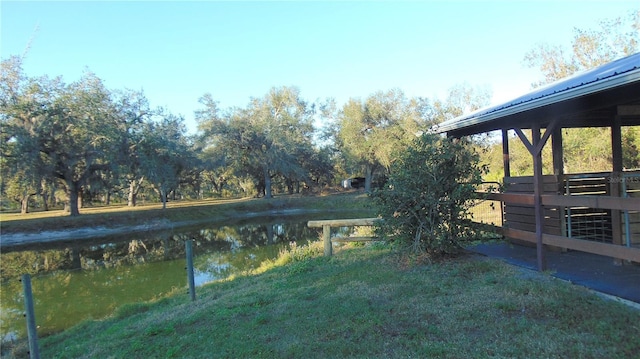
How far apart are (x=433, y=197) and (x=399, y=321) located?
2461mm

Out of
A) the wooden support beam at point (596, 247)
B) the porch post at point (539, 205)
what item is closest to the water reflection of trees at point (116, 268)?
the porch post at point (539, 205)

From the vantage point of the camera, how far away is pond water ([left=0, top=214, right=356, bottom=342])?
9.08 meters

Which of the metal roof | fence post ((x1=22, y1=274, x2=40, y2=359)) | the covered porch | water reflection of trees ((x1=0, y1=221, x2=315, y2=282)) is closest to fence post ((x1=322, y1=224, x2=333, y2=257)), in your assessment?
the covered porch

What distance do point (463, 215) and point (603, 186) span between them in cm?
294

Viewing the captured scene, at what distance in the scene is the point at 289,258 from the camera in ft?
30.5

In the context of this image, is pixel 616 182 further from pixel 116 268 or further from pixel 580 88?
pixel 116 268

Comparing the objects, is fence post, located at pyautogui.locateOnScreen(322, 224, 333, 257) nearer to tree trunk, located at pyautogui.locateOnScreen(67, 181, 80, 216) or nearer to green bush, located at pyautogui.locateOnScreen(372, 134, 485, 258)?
green bush, located at pyautogui.locateOnScreen(372, 134, 485, 258)

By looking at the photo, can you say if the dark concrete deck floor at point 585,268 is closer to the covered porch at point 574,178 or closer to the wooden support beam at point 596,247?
the covered porch at point 574,178

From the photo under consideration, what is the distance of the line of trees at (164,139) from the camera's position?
20.5m

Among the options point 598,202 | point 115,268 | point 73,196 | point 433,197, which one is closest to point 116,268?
point 115,268

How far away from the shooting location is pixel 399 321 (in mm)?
3943

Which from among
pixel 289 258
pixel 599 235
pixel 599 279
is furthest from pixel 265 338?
pixel 599 235

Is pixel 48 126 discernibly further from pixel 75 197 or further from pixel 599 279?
pixel 599 279

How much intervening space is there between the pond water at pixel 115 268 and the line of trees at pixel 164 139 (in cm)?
507
